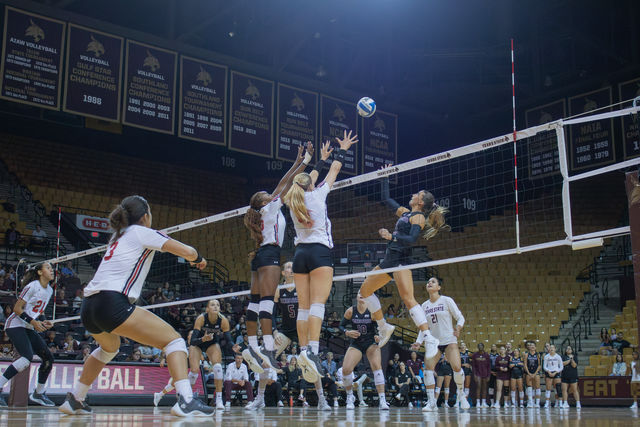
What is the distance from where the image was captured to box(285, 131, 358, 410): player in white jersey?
743 centimetres

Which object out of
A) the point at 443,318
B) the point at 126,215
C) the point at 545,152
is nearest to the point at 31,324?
the point at 126,215

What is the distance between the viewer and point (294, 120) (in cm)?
2103

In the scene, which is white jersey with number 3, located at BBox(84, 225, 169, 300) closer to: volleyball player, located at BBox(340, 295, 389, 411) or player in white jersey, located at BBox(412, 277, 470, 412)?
volleyball player, located at BBox(340, 295, 389, 411)

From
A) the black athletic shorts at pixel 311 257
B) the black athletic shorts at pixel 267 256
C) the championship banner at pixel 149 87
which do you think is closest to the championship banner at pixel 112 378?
the black athletic shorts at pixel 267 256

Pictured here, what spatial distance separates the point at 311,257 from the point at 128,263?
2.44 meters

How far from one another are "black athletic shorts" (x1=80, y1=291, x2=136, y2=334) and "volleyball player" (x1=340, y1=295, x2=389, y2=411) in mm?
5796

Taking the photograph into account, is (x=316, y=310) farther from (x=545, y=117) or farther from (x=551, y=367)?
(x=545, y=117)

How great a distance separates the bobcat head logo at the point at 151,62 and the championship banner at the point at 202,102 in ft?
2.45

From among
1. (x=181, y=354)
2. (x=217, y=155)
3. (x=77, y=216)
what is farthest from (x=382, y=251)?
(x=181, y=354)

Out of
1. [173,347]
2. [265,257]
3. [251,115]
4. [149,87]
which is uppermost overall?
[149,87]

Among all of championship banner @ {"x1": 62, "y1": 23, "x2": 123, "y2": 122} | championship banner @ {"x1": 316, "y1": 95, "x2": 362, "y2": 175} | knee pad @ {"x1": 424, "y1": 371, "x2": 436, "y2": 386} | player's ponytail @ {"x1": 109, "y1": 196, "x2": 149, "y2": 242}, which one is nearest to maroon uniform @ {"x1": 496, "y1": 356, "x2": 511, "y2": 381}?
championship banner @ {"x1": 316, "y1": 95, "x2": 362, "y2": 175}

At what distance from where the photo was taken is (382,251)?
804 inches

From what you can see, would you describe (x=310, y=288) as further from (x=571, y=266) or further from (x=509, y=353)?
(x=571, y=266)

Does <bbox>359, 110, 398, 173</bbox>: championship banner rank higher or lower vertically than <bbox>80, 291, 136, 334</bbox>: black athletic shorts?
higher
